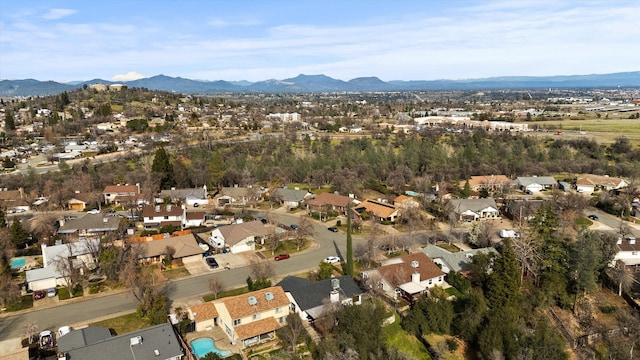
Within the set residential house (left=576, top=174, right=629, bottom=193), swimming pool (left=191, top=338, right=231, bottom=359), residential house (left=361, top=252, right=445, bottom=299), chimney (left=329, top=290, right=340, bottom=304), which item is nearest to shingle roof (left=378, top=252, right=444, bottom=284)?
residential house (left=361, top=252, right=445, bottom=299)

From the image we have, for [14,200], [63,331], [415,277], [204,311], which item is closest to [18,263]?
[63,331]

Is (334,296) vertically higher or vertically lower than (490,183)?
higher

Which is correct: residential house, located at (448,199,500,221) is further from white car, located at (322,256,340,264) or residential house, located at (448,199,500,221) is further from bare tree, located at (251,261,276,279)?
bare tree, located at (251,261,276,279)

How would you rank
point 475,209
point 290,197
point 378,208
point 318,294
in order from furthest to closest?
1. point 290,197
2. point 378,208
3. point 475,209
4. point 318,294

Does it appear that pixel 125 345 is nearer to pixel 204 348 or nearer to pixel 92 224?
pixel 204 348

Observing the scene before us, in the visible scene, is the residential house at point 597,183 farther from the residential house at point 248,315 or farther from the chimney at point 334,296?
the residential house at point 248,315

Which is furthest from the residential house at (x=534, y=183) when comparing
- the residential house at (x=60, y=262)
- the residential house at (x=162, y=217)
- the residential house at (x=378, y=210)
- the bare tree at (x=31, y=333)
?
the bare tree at (x=31, y=333)

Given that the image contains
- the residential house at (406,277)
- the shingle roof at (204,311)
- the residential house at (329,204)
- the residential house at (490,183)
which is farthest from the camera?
the residential house at (490,183)
